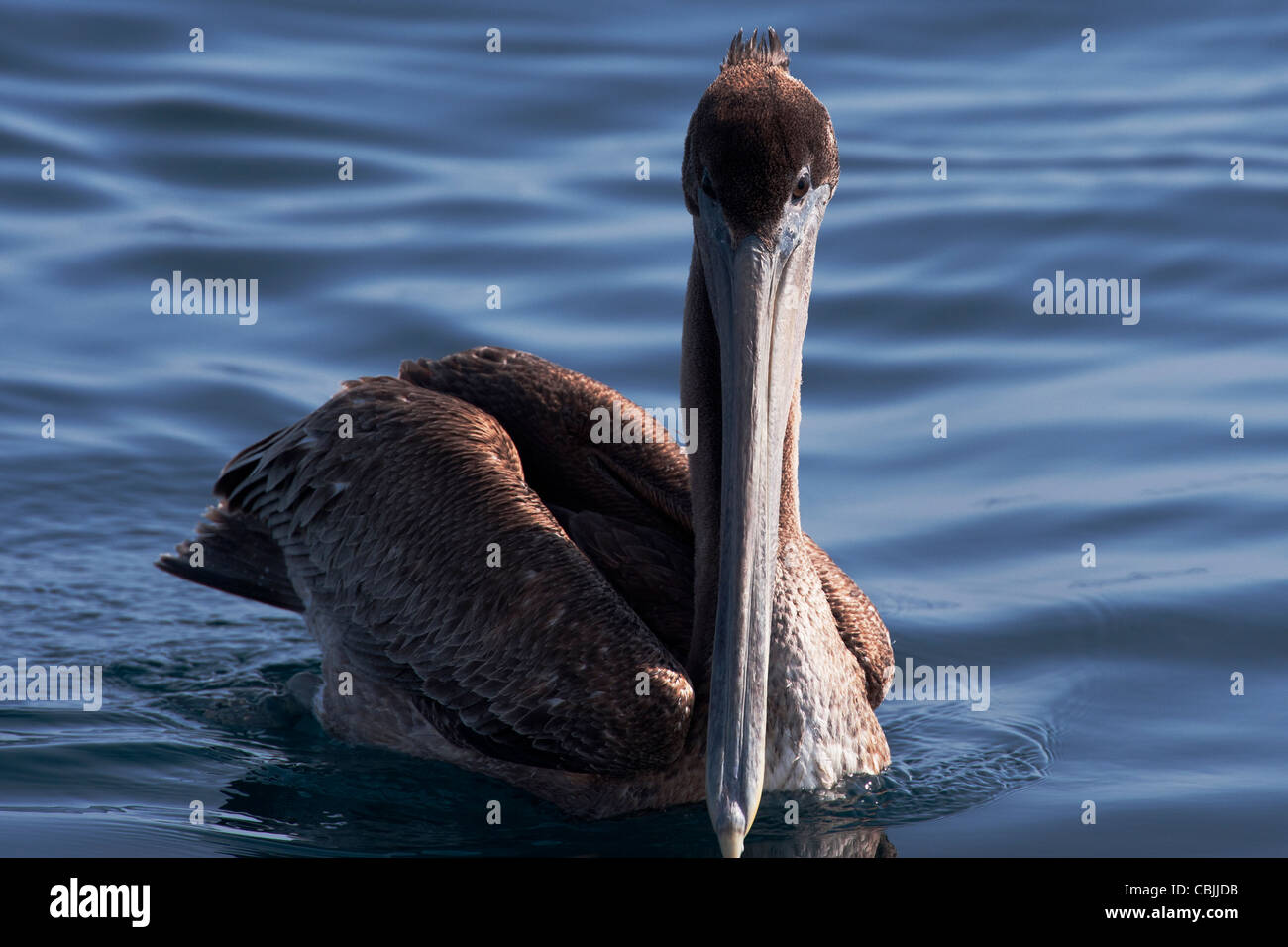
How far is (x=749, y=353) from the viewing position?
15.8 ft

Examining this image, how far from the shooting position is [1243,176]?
12.2m

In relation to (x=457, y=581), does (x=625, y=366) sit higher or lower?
higher

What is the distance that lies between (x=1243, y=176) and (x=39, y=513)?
8194 millimetres

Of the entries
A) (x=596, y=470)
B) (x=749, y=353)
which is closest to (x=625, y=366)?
(x=596, y=470)

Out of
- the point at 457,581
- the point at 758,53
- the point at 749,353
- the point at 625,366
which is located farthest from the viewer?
the point at 625,366

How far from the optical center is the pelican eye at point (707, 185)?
192 inches

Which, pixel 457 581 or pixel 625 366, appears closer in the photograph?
pixel 457 581

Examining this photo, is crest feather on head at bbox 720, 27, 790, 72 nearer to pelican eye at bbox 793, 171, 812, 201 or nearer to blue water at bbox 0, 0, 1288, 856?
pelican eye at bbox 793, 171, 812, 201

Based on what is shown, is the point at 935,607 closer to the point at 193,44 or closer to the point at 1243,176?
the point at 1243,176

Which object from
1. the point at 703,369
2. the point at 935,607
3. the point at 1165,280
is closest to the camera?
the point at 703,369

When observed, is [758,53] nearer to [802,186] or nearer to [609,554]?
[802,186]

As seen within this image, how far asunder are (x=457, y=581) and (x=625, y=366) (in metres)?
3.93

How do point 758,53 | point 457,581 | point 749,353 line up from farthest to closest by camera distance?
point 457,581
point 758,53
point 749,353

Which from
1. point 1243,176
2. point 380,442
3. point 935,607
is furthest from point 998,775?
point 1243,176
